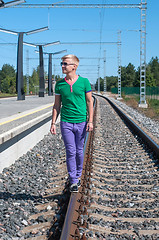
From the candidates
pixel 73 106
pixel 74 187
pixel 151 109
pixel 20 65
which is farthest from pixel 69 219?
pixel 20 65

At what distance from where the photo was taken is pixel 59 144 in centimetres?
978

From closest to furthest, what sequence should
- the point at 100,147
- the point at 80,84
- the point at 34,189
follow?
the point at 80,84, the point at 34,189, the point at 100,147

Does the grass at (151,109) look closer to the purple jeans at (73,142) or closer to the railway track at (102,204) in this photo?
the railway track at (102,204)

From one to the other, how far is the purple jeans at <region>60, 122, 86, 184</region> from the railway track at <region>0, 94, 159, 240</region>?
34cm

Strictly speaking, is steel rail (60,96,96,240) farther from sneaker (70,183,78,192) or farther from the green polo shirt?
the green polo shirt

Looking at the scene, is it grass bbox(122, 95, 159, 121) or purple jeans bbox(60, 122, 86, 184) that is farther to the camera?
grass bbox(122, 95, 159, 121)

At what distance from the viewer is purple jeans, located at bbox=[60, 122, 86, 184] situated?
4.57 m

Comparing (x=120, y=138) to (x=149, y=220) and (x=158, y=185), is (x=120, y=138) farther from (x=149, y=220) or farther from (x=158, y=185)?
(x=149, y=220)

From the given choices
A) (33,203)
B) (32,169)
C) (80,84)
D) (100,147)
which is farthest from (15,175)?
(100,147)

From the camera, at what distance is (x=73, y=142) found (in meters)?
4.65

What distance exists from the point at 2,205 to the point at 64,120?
1358 millimetres

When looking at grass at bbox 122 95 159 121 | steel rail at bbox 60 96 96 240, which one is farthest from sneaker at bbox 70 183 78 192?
grass at bbox 122 95 159 121

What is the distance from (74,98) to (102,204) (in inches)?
56.3

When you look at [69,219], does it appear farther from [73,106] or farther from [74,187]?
[73,106]
